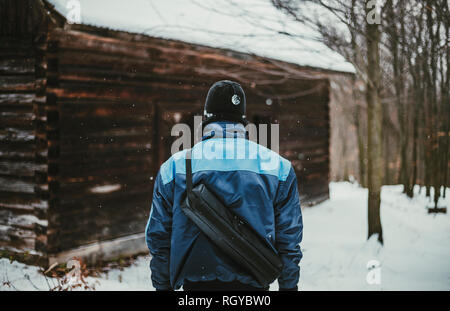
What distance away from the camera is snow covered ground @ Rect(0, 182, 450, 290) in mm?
4926

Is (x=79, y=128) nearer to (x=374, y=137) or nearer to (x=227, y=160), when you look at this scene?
(x=227, y=160)

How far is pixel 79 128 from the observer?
18.9 feet

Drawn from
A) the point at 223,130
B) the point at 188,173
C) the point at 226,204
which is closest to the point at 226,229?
the point at 226,204

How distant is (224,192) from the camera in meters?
2.17

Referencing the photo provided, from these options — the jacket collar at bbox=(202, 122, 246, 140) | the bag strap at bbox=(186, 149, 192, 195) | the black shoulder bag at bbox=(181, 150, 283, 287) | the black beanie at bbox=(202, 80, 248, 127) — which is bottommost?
the black shoulder bag at bbox=(181, 150, 283, 287)

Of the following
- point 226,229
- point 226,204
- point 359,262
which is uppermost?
point 226,204

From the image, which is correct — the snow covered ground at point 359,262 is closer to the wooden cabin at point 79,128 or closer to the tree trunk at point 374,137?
the tree trunk at point 374,137

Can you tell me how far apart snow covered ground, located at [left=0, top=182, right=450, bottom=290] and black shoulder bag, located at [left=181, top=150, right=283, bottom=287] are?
9.88 ft

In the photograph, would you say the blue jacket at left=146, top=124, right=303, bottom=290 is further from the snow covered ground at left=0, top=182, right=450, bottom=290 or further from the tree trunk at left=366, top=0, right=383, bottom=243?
the tree trunk at left=366, top=0, right=383, bottom=243

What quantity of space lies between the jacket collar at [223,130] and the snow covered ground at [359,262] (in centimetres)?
310

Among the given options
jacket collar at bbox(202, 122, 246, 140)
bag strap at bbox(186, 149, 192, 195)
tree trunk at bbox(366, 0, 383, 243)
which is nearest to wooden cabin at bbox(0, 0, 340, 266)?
tree trunk at bbox(366, 0, 383, 243)

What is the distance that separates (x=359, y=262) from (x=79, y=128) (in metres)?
4.83

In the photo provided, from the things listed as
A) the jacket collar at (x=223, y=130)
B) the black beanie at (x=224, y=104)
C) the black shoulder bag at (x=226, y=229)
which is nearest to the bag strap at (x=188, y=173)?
the black shoulder bag at (x=226, y=229)

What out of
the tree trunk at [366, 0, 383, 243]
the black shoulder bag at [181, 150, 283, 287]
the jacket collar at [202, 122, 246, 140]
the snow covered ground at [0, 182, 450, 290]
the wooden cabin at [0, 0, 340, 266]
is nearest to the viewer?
the black shoulder bag at [181, 150, 283, 287]
